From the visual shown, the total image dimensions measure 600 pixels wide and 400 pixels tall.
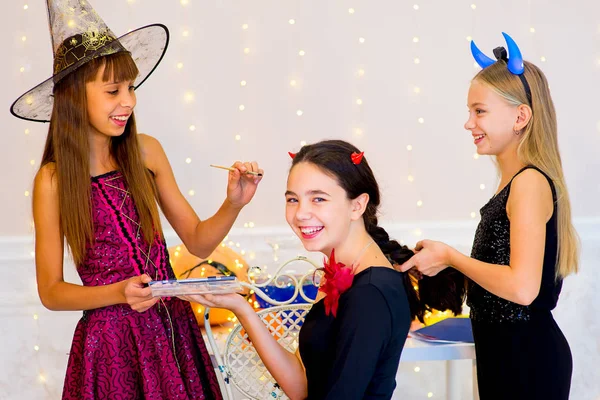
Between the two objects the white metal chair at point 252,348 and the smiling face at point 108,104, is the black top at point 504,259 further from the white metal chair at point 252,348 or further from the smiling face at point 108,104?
the smiling face at point 108,104

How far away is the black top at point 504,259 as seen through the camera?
5.77ft

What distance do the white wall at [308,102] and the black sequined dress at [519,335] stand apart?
1127 millimetres

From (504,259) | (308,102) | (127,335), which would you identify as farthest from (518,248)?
(308,102)

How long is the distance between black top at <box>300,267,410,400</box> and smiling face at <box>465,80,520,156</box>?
52 cm

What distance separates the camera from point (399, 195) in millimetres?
2965

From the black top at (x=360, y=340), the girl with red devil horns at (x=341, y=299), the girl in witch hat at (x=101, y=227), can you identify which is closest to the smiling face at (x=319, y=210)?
the girl with red devil horns at (x=341, y=299)

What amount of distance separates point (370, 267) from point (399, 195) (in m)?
1.53

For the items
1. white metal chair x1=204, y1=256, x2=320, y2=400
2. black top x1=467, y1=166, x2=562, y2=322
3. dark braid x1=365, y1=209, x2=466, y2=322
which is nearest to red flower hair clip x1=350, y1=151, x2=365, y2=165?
dark braid x1=365, y1=209, x2=466, y2=322

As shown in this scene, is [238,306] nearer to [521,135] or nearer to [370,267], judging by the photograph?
[370,267]

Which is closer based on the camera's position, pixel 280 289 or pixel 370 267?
pixel 370 267

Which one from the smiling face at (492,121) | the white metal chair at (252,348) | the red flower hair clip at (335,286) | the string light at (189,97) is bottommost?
the white metal chair at (252,348)

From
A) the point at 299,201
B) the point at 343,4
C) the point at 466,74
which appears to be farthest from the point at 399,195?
the point at 299,201

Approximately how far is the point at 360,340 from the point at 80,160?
803 millimetres

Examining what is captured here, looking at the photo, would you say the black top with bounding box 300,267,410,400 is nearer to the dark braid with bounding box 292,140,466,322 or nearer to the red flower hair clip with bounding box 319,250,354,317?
the red flower hair clip with bounding box 319,250,354,317
